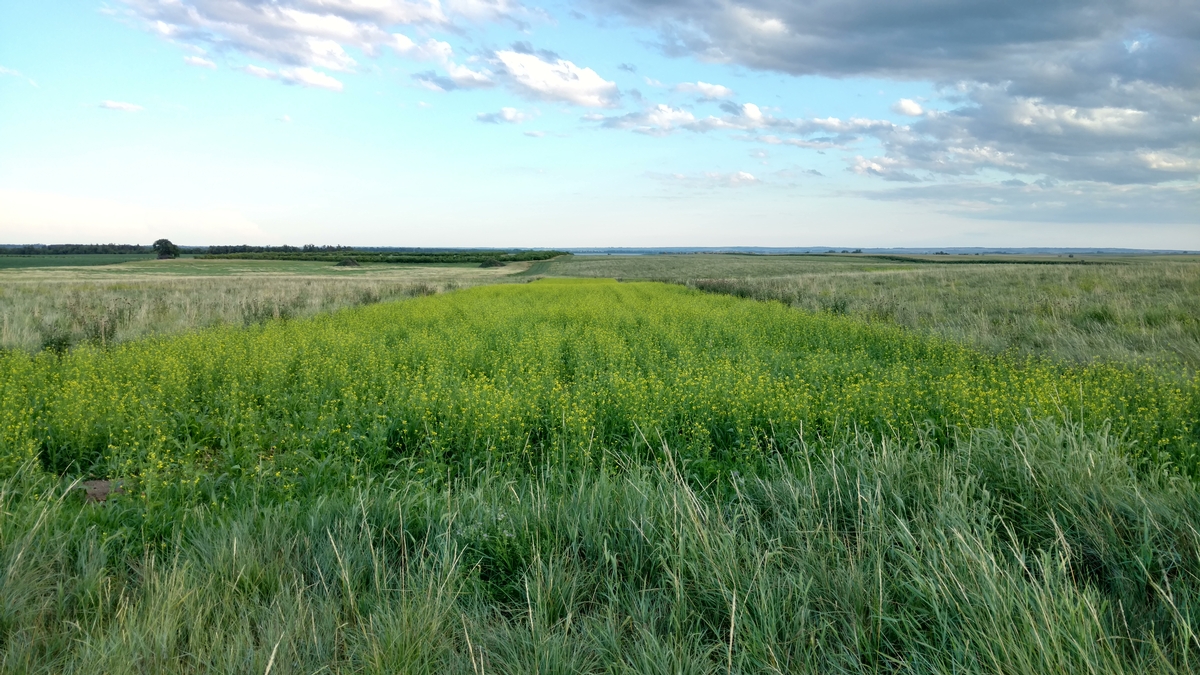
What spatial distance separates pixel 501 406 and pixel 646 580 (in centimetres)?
302

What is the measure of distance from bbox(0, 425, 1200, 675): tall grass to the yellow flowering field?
925 mm

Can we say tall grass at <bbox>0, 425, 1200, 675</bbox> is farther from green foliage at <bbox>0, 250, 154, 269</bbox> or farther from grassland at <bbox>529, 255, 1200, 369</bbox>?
green foliage at <bbox>0, 250, 154, 269</bbox>

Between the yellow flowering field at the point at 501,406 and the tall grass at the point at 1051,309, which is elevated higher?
the tall grass at the point at 1051,309

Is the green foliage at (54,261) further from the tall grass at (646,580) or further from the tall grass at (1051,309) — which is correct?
the tall grass at (646,580)

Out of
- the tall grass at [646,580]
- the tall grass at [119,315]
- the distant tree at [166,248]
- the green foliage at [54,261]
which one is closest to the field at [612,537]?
the tall grass at [646,580]

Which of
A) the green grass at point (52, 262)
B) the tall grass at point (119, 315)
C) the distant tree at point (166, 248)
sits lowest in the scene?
the tall grass at point (119, 315)

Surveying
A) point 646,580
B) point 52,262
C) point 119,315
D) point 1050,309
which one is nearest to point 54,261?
point 52,262

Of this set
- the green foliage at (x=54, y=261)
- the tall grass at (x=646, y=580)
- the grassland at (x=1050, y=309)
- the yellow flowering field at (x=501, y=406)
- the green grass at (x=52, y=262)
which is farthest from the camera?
the green foliage at (x=54, y=261)

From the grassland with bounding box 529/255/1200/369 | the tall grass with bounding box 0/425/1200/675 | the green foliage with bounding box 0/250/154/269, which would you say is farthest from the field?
the green foliage with bounding box 0/250/154/269

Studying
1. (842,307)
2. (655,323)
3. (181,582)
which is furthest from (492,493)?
(842,307)

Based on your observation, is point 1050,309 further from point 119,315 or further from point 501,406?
point 119,315

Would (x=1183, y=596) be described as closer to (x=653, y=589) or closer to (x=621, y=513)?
(x=653, y=589)

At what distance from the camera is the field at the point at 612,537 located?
2.42 metres

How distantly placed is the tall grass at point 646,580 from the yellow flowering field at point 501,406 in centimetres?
93
